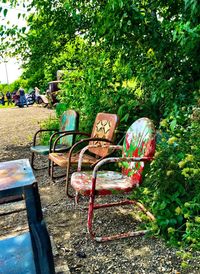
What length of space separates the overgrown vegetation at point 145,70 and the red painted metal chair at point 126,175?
0.37ft

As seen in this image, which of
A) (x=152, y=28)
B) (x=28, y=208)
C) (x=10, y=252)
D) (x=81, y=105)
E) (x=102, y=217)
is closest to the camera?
(x=28, y=208)

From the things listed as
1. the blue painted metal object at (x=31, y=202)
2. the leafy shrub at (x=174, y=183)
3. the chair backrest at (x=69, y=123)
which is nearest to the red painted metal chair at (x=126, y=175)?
the leafy shrub at (x=174, y=183)

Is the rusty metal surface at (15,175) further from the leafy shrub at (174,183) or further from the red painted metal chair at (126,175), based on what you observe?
the leafy shrub at (174,183)

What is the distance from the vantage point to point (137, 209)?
3705 millimetres

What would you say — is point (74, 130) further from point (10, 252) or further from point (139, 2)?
point (10, 252)

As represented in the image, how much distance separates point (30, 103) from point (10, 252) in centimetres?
2401

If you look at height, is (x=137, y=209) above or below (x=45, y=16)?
below

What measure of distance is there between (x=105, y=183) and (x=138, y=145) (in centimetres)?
48

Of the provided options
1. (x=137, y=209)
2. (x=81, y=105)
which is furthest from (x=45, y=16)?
(x=137, y=209)

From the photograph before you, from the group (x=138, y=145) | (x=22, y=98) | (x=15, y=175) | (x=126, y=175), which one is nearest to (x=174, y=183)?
(x=138, y=145)

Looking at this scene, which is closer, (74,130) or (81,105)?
(74,130)

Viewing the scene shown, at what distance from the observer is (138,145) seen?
11.3ft

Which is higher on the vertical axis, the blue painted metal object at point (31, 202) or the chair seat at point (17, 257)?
the blue painted metal object at point (31, 202)

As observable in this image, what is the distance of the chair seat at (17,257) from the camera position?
2.25 meters
